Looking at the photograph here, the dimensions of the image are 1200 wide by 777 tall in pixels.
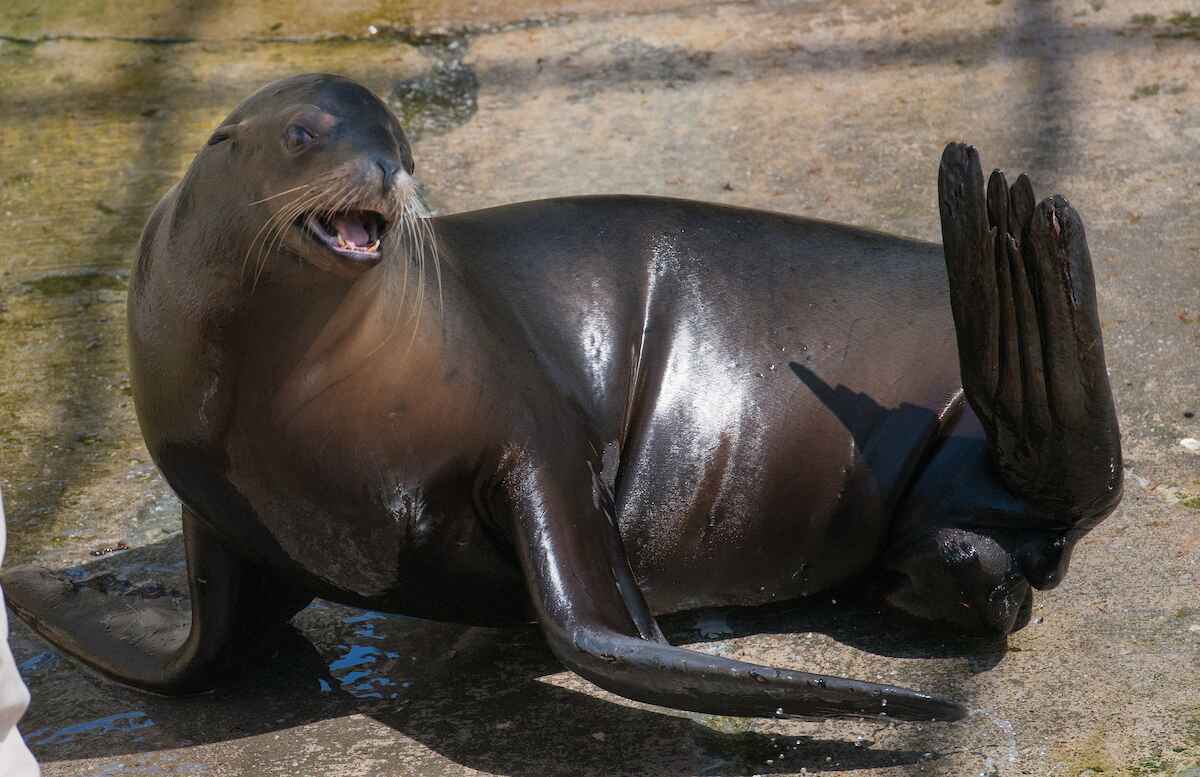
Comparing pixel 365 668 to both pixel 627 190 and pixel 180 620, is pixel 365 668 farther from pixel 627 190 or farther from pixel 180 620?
pixel 627 190

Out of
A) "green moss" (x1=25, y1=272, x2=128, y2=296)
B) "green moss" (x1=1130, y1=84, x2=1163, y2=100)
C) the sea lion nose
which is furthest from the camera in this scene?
"green moss" (x1=1130, y1=84, x2=1163, y2=100)

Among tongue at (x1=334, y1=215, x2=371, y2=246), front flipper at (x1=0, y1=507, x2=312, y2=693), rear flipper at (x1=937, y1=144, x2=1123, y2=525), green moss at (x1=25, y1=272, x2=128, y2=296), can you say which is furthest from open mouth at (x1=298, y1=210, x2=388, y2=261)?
green moss at (x1=25, y1=272, x2=128, y2=296)

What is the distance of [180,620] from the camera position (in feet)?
11.1

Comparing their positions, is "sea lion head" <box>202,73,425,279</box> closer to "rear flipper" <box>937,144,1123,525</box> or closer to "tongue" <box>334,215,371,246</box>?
"tongue" <box>334,215,371,246</box>

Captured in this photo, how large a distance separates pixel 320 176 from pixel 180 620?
1.15 m

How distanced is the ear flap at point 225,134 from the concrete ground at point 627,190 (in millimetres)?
1022

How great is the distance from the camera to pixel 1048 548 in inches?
125

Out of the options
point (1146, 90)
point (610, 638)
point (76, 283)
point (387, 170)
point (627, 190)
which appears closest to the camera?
point (387, 170)

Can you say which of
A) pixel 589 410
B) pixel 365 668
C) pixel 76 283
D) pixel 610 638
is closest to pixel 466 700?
pixel 365 668

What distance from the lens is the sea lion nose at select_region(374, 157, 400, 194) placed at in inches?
104

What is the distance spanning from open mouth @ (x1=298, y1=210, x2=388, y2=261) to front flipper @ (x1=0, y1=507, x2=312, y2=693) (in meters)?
0.71

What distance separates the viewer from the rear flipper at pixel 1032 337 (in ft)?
9.74

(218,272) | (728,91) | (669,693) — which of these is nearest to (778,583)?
(669,693)

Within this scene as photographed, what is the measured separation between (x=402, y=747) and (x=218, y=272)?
2.84 ft
